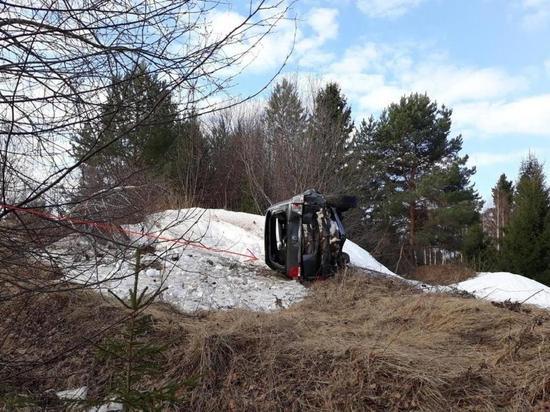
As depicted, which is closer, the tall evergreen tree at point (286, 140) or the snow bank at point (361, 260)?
the snow bank at point (361, 260)

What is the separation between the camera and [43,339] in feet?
18.7

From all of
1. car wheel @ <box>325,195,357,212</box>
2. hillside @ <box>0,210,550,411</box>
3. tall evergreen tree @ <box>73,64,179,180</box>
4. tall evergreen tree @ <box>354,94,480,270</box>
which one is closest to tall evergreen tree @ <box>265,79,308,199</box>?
tall evergreen tree @ <box>354,94,480,270</box>

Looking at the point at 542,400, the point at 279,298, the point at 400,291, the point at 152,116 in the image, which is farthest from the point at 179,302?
the point at 152,116

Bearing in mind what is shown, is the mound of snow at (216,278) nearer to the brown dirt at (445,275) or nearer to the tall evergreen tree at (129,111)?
the tall evergreen tree at (129,111)

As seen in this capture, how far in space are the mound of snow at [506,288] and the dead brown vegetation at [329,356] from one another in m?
4.35

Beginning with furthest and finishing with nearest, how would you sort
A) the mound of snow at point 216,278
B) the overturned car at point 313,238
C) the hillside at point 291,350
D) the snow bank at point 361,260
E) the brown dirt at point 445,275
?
the brown dirt at point 445,275 → the snow bank at point 361,260 → the overturned car at point 313,238 → the mound of snow at point 216,278 → the hillside at point 291,350

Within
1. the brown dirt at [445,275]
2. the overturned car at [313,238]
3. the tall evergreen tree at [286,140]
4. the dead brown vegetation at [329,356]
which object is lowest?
the brown dirt at [445,275]

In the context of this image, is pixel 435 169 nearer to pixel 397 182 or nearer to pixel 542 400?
pixel 397 182

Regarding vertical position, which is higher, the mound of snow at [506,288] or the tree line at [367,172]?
the tree line at [367,172]

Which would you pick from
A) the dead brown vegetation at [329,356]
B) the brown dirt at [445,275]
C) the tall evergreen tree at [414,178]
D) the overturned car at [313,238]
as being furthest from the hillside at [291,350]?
the tall evergreen tree at [414,178]

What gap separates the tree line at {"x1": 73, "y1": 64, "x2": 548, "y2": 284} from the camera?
82.8 ft

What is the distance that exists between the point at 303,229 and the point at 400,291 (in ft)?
7.17

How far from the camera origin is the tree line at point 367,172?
82.8 ft

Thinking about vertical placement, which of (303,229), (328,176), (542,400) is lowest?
(542,400)
